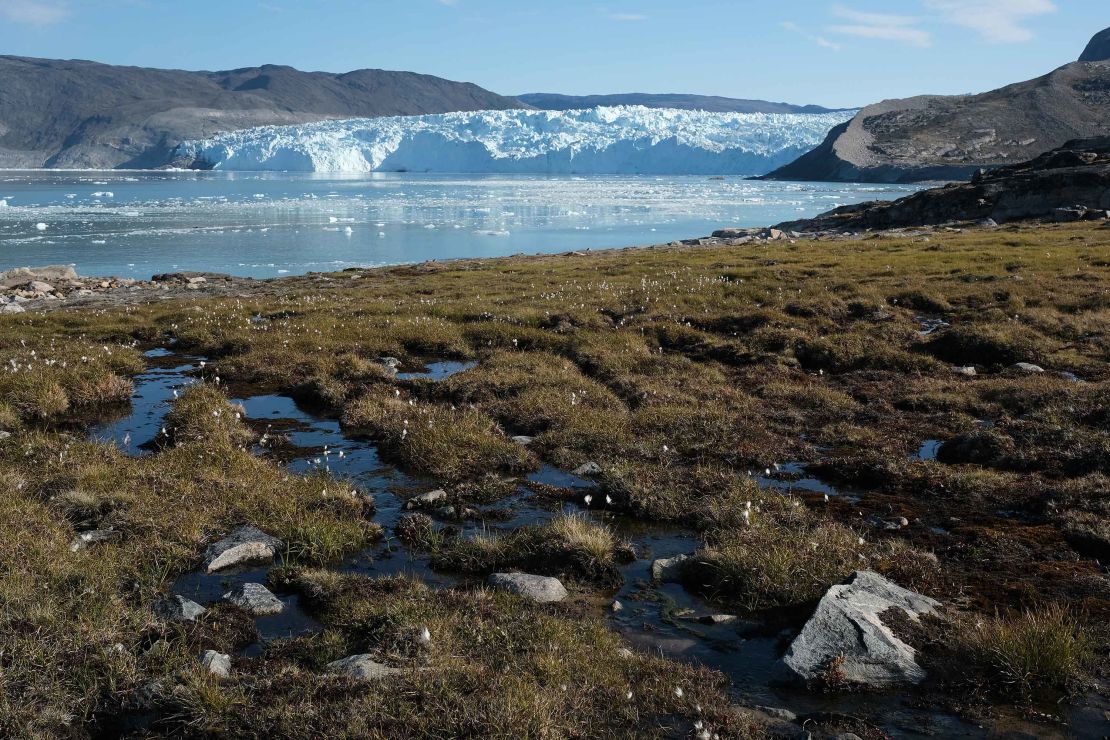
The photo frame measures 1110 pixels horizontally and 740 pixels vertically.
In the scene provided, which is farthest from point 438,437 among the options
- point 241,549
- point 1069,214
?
point 1069,214

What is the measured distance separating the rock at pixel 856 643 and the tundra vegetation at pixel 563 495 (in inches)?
11.8

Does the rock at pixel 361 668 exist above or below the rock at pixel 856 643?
below

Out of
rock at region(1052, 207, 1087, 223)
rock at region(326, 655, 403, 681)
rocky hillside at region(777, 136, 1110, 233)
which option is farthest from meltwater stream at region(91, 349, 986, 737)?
rocky hillside at region(777, 136, 1110, 233)

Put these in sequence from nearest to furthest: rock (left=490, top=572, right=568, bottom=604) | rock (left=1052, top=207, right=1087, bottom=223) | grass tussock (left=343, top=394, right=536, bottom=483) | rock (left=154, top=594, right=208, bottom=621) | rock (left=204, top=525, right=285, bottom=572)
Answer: rock (left=154, top=594, right=208, bottom=621) → rock (left=490, top=572, right=568, bottom=604) → rock (left=204, top=525, right=285, bottom=572) → grass tussock (left=343, top=394, right=536, bottom=483) → rock (left=1052, top=207, right=1087, bottom=223)

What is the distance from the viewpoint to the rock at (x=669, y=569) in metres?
7.58

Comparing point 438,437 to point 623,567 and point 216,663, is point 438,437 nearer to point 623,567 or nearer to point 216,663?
point 623,567

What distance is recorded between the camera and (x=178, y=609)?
21.7ft

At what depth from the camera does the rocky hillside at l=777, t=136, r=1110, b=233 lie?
185ft

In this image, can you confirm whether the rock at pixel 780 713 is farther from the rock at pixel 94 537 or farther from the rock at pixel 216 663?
the rock at pixel 94 537

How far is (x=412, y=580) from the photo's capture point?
7.36m

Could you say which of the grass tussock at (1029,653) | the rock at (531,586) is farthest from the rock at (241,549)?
the grass tussock at (1029,653)

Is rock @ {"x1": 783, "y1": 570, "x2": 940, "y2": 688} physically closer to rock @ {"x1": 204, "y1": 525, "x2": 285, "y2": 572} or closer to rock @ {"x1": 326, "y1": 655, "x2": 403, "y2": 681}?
rock @ {"x1": 326, "y1": 655, "x2": 403, "y2": 681}

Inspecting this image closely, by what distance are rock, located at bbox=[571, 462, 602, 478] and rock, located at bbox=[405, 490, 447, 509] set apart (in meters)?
1.91

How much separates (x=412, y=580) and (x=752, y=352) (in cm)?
1076
